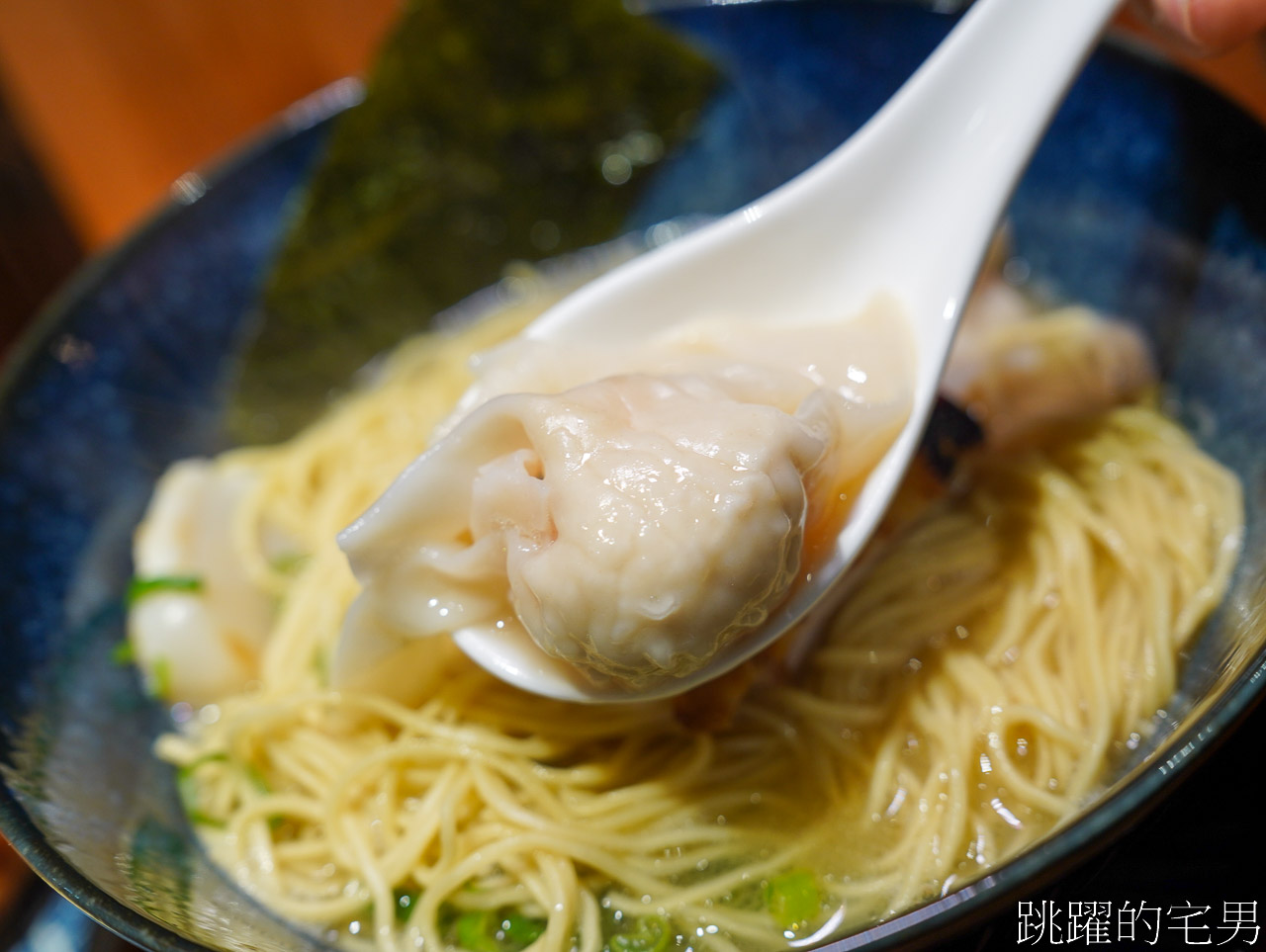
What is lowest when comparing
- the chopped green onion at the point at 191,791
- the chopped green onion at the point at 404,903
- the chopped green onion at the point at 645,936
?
the chopped green onion at the point at 645,936

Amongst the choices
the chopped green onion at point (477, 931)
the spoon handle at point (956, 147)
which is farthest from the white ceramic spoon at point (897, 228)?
the chopped green onion at point (477, 931)

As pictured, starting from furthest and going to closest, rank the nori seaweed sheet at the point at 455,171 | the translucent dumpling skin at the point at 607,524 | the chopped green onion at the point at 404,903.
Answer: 1. the nori seaweed sheet at the point at 455,171
2. the chopped green onion at the point at 404,903
3. the translucent dumpling skin at the point at 607,524

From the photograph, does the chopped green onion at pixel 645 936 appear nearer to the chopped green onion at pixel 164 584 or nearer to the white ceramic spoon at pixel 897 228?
the white ceramic spoon at pixel 897 228

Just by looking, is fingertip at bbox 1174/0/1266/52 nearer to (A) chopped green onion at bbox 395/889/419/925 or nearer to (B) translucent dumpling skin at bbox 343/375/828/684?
(B) translucent dumpling skin at bbox 343/375/828/684

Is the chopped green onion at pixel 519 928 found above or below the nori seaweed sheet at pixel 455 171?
below

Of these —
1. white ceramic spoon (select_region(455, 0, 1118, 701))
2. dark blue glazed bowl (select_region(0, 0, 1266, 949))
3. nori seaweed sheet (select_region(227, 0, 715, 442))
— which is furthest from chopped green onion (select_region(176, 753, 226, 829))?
nori seaweed sheet (select_region(227, 0, 715, 442))

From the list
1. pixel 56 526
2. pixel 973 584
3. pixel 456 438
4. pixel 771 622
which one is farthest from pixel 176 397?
pixel 973 584

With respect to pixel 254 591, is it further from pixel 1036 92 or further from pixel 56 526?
pixel 1036 92

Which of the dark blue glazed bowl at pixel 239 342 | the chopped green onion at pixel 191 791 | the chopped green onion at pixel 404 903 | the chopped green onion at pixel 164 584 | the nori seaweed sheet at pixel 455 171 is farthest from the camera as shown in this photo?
the nori seaweed sheet at pixel 455 171
